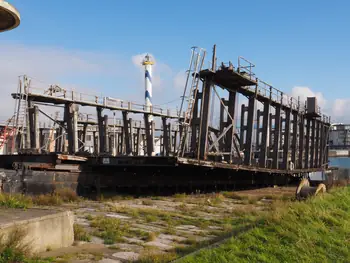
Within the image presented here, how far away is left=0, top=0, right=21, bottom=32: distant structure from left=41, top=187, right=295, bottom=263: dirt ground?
408 cm

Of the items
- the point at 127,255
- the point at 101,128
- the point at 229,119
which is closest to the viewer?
the point at 127,255

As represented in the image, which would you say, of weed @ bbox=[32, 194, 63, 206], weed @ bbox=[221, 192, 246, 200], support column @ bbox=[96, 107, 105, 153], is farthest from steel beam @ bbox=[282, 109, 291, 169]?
weed @ bbox=[32, 194, 63, 206]

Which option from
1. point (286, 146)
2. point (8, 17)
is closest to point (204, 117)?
point (286, 146)

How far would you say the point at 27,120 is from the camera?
25328 millimetres

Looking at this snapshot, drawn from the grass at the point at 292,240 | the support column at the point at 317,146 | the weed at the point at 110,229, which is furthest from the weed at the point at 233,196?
the support column at the point at 317,146

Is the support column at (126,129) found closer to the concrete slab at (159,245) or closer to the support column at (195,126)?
the support column at (195,126)

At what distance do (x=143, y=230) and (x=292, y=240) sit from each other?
4.08m

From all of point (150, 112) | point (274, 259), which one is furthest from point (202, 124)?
point (150, 112)

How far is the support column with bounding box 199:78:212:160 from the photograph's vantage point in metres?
18.8

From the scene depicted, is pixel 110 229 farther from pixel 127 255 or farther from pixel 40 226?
pixel 40 226

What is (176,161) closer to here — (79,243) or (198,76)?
(198,76)

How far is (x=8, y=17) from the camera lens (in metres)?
6.46

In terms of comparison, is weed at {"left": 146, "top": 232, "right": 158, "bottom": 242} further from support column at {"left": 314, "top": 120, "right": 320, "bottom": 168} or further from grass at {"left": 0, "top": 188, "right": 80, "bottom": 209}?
support column at {"left": 314, "top": 120, "right": 320, "bottom": 168}

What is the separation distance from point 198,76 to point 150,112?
18.0 m
